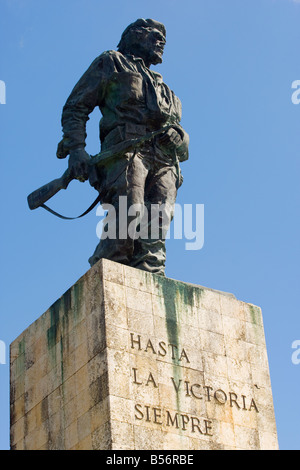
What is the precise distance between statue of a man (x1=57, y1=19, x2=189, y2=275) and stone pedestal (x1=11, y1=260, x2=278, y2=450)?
108 centimetres

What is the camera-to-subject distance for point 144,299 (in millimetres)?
12758

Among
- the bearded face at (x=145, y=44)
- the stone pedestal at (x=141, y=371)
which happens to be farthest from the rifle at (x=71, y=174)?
the stone pedestal at (x=141, y=371)

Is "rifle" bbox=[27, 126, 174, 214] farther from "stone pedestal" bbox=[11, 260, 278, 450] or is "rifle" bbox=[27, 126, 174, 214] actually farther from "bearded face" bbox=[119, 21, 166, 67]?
"stone pedestal" bbox=[11, 260, 278, 450]

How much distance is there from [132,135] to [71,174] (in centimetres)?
106

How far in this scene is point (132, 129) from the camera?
14.3 meters

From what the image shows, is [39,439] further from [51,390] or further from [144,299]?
[144,299]

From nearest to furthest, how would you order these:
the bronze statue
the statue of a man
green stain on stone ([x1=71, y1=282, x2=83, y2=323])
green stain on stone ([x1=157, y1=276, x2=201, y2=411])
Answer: green stain on stone ([x1=157, y1=276, x2=201, y2=411]), green stain on stone ([x1=71, y1=282, x2=83, y2=323]), the bronze statue, the statue of a man

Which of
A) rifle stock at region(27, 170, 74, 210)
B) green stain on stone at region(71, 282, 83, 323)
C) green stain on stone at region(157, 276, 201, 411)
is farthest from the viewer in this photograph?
rifle stock at region(27, 170, 74, 210)

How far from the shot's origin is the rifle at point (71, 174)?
14.0 meters

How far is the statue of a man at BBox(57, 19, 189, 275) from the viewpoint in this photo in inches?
550

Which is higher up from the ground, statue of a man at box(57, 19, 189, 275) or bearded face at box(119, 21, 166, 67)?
bearded face at box(119, 21, 166, 67)

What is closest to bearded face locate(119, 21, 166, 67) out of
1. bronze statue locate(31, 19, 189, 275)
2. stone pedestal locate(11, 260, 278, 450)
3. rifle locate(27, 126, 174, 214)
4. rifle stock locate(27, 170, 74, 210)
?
bronze statue locate(31, 19, 189, 275)

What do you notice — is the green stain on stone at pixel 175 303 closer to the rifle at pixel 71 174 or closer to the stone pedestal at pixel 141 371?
the stone pedestal at pixel 141 371

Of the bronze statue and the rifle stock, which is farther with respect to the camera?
the rifle stock
